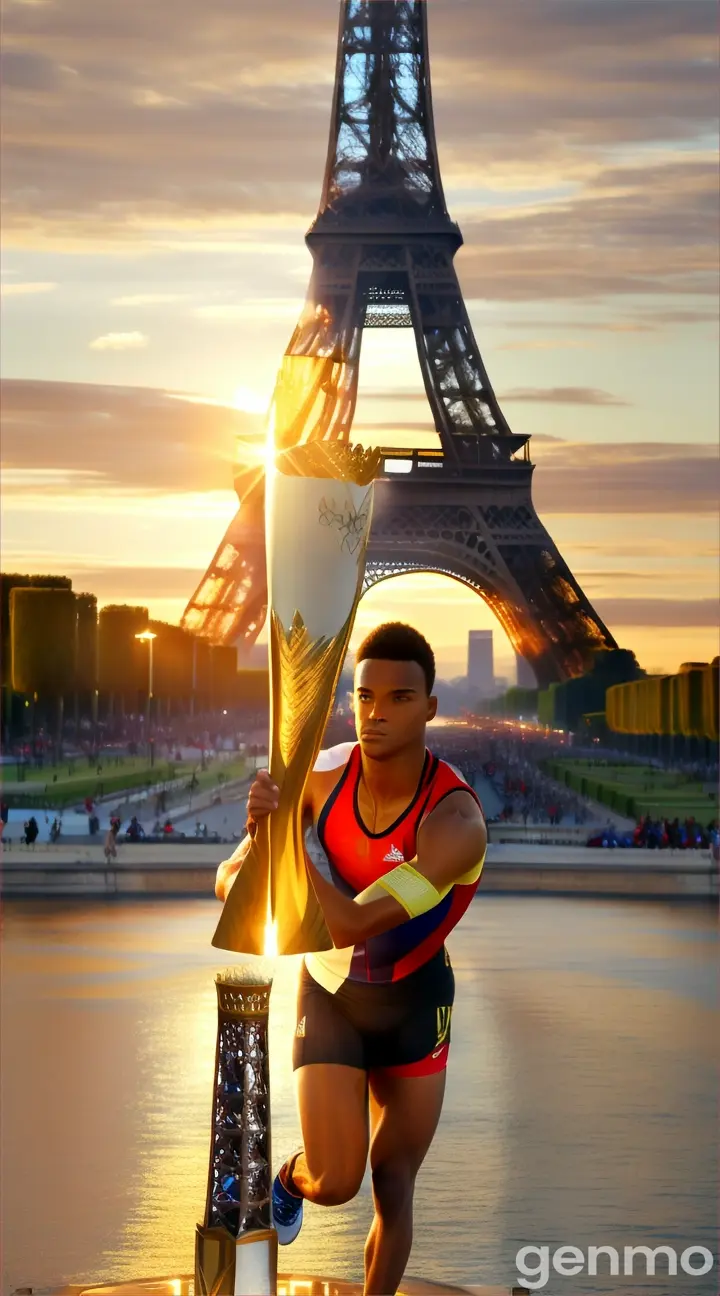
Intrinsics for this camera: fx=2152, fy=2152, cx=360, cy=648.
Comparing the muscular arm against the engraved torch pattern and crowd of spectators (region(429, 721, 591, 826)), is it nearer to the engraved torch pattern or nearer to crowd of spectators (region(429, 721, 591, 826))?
the engraved torch pattern

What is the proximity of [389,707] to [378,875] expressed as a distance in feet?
1.27

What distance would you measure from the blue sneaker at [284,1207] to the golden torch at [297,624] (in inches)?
29.4

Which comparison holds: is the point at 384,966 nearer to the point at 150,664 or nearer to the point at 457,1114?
the point at 457,1114

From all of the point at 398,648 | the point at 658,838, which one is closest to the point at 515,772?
the point at 658,838

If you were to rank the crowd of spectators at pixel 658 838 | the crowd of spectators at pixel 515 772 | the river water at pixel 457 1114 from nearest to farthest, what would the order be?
the river water at pixel 457 1114 < the crowd of spectators at pixel 658 838 < the crowd of spectators at pixel 515 772

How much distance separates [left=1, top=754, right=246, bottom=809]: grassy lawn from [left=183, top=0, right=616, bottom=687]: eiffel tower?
2.72 m

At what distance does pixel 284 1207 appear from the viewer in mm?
5301

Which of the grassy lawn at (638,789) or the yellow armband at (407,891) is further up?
the yellow armband at (407,891)

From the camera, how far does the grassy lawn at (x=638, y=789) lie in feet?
97.9

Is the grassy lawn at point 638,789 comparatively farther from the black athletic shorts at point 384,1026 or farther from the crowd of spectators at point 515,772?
the black athletic shorts at point 384,1026

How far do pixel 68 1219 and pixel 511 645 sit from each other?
114 ft

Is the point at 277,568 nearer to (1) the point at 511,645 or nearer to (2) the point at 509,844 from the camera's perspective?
(2) the point at 509,844

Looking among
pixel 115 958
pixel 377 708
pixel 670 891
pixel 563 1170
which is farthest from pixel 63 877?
pixel 377 708

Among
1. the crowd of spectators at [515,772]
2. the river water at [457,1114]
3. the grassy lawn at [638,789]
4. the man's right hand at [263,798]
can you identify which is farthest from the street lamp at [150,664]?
the man's right hand at [263,798]
